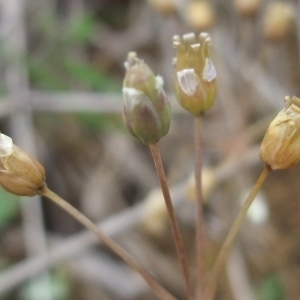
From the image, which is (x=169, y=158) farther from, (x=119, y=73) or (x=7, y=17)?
(x=7, y=17)

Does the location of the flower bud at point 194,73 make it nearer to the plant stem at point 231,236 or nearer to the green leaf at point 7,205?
the plant stem at point 231,236

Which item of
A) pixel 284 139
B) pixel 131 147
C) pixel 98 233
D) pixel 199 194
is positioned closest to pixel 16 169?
pixel 98 233

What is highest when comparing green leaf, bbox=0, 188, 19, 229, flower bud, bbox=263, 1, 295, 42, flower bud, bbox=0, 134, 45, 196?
flower bud, bbox=263, 1, 295, 42

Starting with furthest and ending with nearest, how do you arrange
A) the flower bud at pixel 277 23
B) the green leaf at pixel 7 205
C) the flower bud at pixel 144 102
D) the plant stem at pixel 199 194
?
the green leaf at pixel 7 205 → the flower bud at pixel 277 23 → the plant stem at pixel 199 194 → the flower bud at pixel 144 102

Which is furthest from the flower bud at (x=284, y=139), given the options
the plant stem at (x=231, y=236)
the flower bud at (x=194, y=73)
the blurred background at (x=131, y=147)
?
the blurred background at (x=131, y=147)

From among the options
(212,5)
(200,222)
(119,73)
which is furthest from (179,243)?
(119,73)

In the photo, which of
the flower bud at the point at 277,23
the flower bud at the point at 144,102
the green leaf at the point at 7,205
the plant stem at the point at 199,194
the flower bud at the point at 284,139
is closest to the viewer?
the flower bud at the point at 144,102

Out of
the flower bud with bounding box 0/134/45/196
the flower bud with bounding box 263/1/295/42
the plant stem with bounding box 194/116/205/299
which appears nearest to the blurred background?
the flower bud with bounding box 263/1/295/42

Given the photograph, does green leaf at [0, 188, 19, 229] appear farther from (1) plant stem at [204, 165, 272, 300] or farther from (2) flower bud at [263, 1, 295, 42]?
(1) plant stem at [204, 165, 272, 300]
